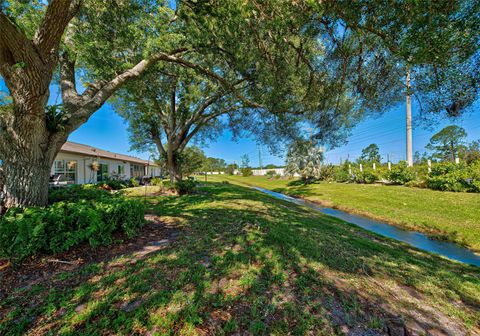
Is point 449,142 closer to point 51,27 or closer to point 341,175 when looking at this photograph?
point 341,175

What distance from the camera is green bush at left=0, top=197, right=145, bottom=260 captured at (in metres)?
2.47

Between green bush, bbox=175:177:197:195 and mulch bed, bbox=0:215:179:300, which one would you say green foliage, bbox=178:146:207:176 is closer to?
green bush, bbox=175:177:197:195

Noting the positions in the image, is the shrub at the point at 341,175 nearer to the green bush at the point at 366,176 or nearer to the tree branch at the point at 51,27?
the green bush at the point at 366,176

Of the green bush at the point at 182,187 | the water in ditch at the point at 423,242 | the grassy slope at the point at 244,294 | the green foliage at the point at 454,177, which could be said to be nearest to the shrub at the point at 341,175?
the green foliage at the point at 454,177

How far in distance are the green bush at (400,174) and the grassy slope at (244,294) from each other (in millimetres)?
14268

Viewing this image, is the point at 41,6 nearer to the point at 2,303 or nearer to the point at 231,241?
the point at 2,303

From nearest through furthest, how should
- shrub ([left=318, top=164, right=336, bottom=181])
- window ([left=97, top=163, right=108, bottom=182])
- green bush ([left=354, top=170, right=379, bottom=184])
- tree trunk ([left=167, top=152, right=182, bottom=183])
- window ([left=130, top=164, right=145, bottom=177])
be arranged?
tree trunk ([left=167, top=152, right=182, bottom=183]) → window ([left=97, top=163, right=108, bottom=182]) → green bush ([left=354, top=170, right=379, bottom=184]) → window ([left=130, top=164, right=145, bottom=177]) → shrub ([left=318, top=164, right=336, bottom=181])

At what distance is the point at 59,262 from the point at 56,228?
0.49 meters

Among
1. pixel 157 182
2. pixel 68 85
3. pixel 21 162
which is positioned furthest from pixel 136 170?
pixel 21 162

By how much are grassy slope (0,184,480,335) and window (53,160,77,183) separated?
12350mm

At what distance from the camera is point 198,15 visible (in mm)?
4492

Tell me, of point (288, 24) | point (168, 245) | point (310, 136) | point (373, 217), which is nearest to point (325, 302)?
point (168, 245)

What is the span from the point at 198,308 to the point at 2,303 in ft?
6.62

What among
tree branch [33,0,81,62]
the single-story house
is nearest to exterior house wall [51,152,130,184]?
the single-story house
